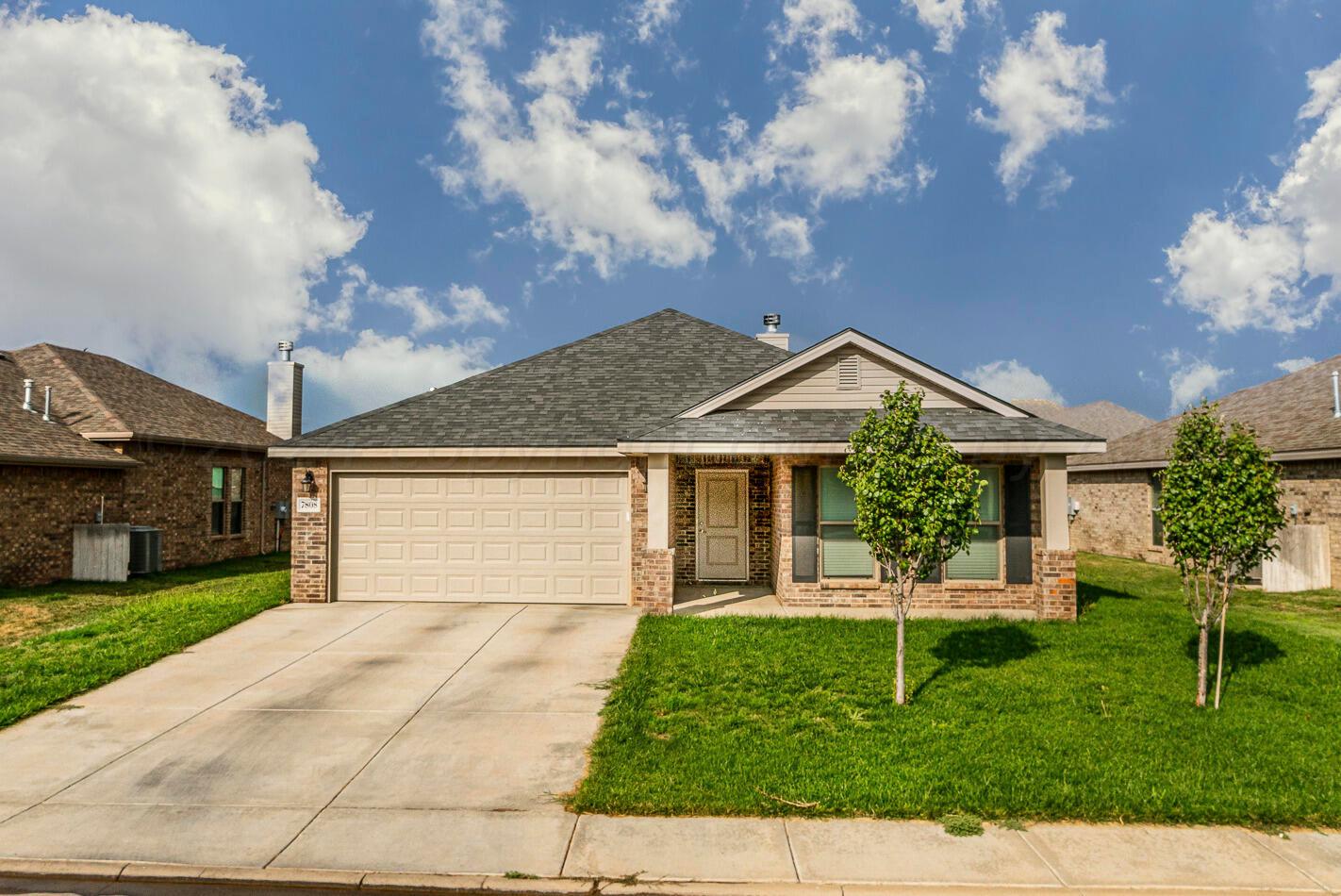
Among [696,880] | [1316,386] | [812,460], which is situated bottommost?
[696,880]

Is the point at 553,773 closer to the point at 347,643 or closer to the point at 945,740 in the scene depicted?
the point at 945,740

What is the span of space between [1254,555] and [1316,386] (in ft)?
57.7

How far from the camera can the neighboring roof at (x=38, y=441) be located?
14922 mm

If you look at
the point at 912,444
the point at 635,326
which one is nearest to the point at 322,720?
the point at 912,444

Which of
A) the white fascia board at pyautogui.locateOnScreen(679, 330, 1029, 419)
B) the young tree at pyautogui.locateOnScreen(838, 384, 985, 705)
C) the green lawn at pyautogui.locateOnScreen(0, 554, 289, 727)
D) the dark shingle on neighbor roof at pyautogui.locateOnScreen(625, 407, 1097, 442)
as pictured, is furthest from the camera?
the white fascia board at pyautogui.locateOnScreen(679, 330, 1029, 419)

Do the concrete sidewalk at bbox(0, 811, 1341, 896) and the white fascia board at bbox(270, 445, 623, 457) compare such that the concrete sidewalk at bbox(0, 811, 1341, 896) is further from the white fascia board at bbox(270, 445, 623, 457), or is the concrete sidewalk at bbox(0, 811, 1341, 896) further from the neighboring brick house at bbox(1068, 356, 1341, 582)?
the neighboring brick house at bbox(1068, 356, 1341, 582)

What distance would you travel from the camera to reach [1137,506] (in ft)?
72.2

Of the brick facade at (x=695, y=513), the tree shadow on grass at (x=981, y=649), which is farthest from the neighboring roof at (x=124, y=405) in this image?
the tree shadow on grass at (x=981, y=649)

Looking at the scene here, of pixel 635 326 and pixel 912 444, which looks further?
pixel 635 326

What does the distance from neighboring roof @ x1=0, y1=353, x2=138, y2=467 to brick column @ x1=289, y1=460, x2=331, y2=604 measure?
21.0ft

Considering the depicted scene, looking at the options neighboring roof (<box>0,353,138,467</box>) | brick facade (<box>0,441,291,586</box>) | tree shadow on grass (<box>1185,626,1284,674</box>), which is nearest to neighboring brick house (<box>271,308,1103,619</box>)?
tree shadow on grass (<box>1185,626,1284,674</box>)

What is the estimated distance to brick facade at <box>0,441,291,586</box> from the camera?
599 inches

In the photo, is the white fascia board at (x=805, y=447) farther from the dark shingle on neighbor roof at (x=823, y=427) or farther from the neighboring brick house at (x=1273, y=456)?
the neighboring brick house at (x=1273, y=456)

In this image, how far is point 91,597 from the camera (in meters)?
14.3
